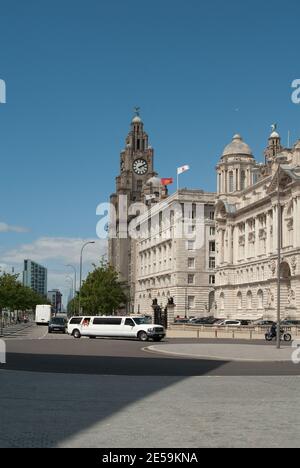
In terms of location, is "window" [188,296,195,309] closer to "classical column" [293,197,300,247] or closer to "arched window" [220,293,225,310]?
"arched window" [220,293,225,310]

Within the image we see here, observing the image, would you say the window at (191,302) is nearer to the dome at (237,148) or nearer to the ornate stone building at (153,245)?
the ornate stone building at (153,245)

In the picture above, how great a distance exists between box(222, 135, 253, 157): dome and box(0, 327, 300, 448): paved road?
8909 centimetres

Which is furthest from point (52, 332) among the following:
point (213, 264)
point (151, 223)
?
point (151, 223)

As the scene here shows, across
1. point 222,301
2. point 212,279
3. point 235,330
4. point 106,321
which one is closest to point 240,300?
point 222,301

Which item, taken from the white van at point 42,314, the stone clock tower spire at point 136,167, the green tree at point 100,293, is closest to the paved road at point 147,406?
the white van at point 42,314

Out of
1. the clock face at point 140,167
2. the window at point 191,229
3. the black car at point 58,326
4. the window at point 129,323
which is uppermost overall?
the clock face at point 140,167

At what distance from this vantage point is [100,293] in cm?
11106

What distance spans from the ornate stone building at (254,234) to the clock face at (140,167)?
205 ft

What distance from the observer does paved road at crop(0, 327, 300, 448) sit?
10.4 m

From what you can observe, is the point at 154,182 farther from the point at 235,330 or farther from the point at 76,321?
the point at 76,321

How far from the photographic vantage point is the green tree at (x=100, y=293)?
111062 mm

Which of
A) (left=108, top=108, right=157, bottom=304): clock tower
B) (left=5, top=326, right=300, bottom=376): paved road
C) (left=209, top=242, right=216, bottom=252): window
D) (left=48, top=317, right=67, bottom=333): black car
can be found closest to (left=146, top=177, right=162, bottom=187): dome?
(left=108, top=108, right=157, bottom=304): clock tower
